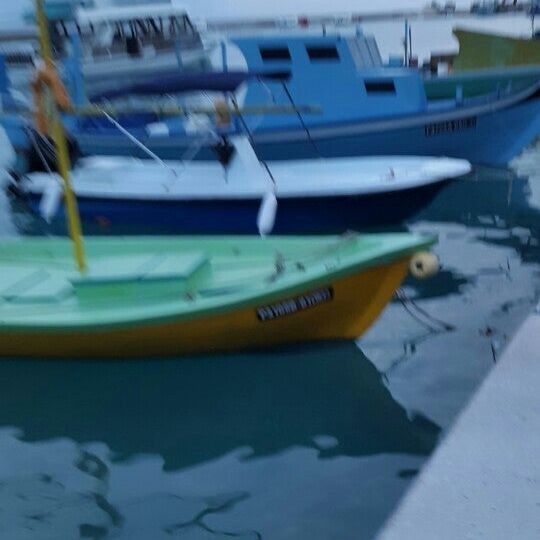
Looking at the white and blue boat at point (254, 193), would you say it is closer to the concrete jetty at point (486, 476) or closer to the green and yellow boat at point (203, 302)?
the green and yellow boat at point (203, 302)

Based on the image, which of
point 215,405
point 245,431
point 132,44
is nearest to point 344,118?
point 132,44

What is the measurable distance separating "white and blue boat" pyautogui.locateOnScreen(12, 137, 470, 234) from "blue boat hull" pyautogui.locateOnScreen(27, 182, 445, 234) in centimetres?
1

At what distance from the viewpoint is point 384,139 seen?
11891mm

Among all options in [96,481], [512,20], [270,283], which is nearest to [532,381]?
[96,481]

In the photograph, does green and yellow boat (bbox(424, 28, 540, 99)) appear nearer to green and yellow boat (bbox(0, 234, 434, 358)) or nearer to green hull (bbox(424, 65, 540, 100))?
green hull (bbox(424, 65, 540, 100))

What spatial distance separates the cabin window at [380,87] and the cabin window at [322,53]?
2.10 ft

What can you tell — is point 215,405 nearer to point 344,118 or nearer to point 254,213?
point 254,213

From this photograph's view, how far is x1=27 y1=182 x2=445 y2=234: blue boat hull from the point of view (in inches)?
381

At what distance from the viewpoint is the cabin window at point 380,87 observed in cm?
1227

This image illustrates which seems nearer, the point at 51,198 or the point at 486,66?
the point at 51,198

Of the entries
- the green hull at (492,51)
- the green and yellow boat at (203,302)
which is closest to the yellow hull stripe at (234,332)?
the green and yellow boat at (203,302)

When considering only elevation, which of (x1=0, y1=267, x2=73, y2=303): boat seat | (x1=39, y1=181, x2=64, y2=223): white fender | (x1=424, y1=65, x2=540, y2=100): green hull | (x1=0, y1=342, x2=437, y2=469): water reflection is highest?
(x1=424, y1=65, x2=540, y2=100): green hull

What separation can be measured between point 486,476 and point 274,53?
1125 centimetres

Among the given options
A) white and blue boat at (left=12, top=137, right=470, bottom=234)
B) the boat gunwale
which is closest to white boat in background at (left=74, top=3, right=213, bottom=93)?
A: white and blue boat at (left=12, top=137, right=470, bottom=234)
